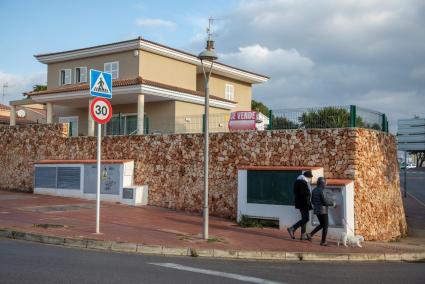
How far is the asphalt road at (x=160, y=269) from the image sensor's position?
780 cm

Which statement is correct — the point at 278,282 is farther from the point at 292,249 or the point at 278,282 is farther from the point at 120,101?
the point at 120,101

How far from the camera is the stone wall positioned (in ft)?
49.1

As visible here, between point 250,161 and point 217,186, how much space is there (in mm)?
1577

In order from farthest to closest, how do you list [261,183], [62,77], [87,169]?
[62,77] → [87,169] → [261,183]

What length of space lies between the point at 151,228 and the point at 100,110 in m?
3.71

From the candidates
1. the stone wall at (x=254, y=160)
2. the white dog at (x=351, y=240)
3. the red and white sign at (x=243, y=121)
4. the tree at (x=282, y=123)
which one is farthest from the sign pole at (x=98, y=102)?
the red and white sign at (x=243, y=121)

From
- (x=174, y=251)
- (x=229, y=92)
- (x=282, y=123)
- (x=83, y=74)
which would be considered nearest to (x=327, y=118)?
(x=282, y=123)

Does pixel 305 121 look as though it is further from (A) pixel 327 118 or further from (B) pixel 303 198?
(B) pixel 303 198

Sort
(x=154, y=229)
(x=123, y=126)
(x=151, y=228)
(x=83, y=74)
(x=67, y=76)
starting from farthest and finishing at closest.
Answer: (x=67, y=76)
(x=83, y=74)
(x=123, y=126)
(x=151, y=228)
(x=154, y=229)

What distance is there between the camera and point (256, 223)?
1530cm

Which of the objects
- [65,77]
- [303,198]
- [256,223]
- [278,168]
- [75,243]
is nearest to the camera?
[75,243]

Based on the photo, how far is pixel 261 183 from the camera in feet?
50.6

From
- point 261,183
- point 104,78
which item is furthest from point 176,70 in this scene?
point 104,78

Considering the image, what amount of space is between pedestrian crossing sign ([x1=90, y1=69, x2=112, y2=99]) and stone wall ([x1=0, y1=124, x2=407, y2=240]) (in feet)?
20.0
